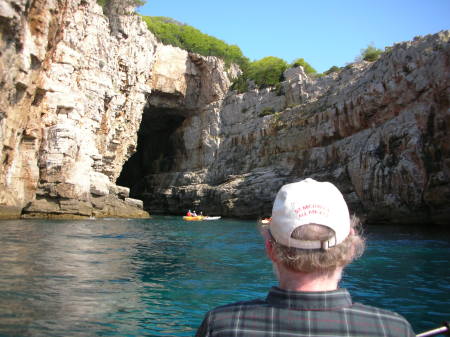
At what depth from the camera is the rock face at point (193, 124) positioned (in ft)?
92.2

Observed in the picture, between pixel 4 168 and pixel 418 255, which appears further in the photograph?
pixel 4 168

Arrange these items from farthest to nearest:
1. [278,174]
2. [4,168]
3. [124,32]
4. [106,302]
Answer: [124,32] → [278,174] → [4,168] → [106,302]

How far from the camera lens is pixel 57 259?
12.7 meters

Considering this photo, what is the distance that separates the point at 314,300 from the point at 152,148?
61.4 metres

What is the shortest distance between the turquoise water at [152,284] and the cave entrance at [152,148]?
4076 centimetres

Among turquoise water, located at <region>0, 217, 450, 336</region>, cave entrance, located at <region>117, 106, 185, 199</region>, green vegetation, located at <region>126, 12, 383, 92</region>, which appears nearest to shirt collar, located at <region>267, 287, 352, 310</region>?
turquoise water, located at <region>0, 217, 450, 336</region>

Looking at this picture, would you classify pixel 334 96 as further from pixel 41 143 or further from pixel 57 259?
pixel 57 259

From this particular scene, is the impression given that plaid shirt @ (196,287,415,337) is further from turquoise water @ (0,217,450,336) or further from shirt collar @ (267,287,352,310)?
turquoise water @ (0,217,450,336)

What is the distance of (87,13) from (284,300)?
42.4 metres

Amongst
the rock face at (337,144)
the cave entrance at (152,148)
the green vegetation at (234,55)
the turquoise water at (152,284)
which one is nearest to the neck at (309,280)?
the turquoise water at (152,284)

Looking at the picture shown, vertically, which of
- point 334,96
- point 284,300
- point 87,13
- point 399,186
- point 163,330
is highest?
point 87,13

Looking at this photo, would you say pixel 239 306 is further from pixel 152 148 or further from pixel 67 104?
pixel 152 148

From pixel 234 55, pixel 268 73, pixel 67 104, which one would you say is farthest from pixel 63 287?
pixel 234 55

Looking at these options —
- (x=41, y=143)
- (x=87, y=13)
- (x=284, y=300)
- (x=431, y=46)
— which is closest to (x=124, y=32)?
(x=87, y=13)
